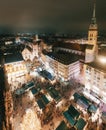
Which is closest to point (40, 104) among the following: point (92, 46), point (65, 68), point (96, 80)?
point (96, 80)

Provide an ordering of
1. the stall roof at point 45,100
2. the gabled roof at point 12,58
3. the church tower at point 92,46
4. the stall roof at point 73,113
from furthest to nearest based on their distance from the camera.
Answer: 1. the church tower at point 92,46
2. the gabled roof at point 12,58
3. the stall roof at point 45,100
4. the stall roof at point 73,113

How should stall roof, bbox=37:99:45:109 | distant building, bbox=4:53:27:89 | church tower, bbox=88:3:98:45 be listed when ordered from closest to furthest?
1. stall roof, bbox=37:99:45:109
2. distant building, bbox=4:53:27:89
3. church tower, bbox=88:3:98:45

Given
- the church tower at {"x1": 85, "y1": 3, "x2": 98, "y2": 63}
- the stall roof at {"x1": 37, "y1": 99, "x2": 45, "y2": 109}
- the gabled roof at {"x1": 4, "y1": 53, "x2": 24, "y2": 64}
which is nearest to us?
the stall roof at {"x1": 37, "y1": 99, "x2": 45, "y2": 109}

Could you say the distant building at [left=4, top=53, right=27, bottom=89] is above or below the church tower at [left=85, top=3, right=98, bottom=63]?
below

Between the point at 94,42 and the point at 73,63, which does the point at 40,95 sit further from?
the point at 94,42

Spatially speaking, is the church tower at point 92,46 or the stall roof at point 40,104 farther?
the church tower at point 92,46

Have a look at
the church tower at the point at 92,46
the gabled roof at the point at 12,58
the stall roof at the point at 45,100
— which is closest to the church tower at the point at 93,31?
the church tower at the point at 92,46

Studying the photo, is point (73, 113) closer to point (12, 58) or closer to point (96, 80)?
point (96, 80)

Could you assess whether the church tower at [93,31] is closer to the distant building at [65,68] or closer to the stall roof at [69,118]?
the distant building at [65,68]

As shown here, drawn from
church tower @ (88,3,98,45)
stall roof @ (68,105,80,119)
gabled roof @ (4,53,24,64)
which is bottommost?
stall roof @ (68,105,80,119)

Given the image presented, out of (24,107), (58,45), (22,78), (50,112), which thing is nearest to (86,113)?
(50,112)

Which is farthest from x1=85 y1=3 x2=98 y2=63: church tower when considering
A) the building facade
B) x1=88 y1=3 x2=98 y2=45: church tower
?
the building facade

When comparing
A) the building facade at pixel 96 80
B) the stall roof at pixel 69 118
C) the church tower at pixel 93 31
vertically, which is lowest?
the stall roof at pixel 69 118

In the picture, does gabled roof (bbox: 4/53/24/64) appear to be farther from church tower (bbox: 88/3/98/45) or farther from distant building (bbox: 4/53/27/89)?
church tower (bbox: 88/3/98/45)
